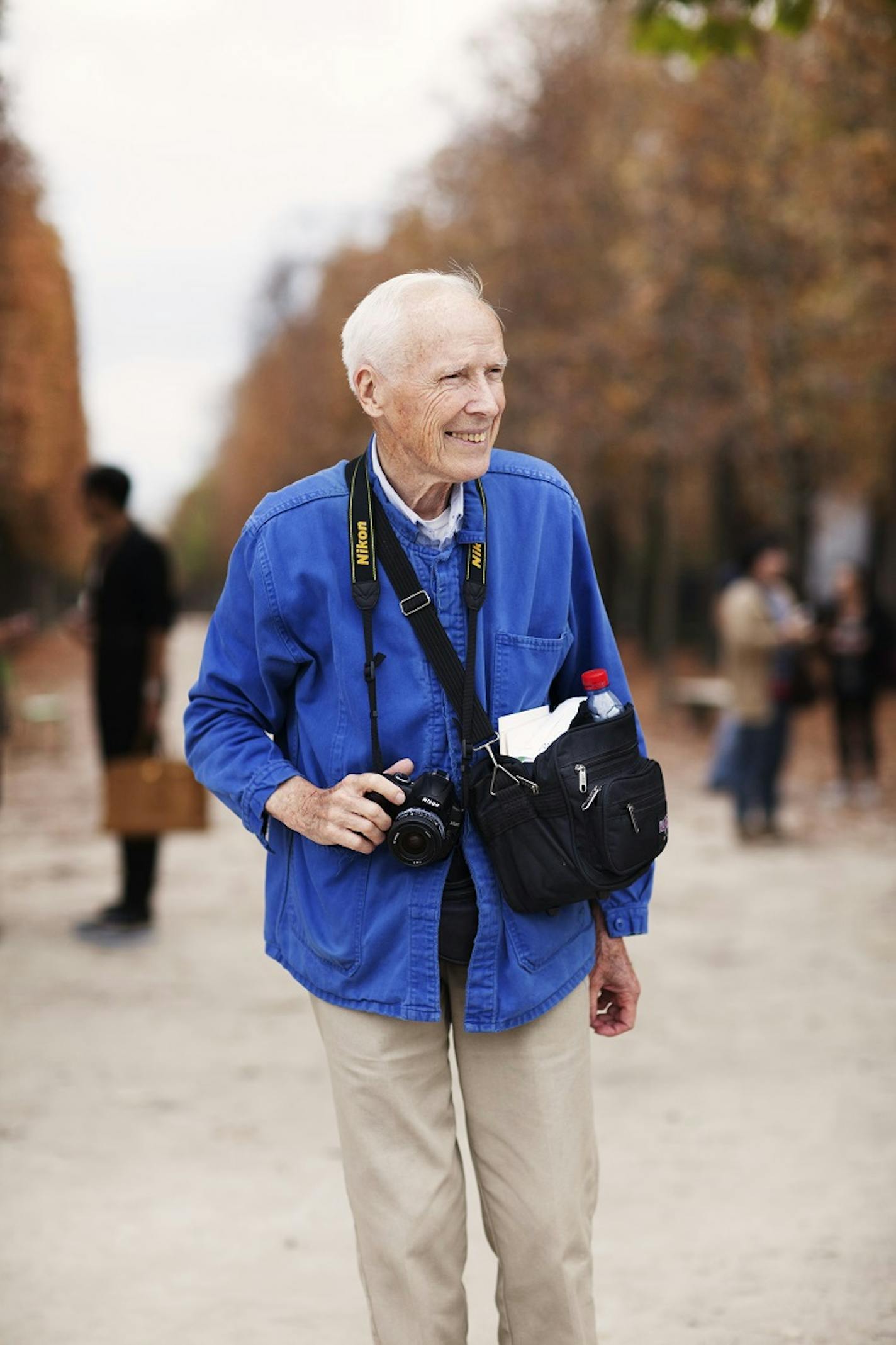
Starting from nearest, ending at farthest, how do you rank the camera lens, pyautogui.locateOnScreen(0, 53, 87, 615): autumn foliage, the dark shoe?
the camera lens
the dark shoe
pyautogui.locateOnScreen(0, 53, 87, 615): autumn foliage

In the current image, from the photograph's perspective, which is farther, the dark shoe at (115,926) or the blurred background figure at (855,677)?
the blurred background figure at (855,677)

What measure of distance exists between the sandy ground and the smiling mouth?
2.20 metres

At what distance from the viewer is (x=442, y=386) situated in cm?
245

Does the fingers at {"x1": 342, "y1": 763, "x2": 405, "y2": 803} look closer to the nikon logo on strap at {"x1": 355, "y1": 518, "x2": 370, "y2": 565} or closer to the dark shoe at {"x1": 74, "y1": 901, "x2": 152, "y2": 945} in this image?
the nikon logo on strap at {"x1": 355, "y1": 518, "x2": 370, "y2": 565}

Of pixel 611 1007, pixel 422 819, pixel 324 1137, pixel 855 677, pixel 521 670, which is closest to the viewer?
pixel 422 819

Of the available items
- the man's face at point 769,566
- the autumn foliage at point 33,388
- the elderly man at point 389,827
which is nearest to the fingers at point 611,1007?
the elderly man at point 389,827

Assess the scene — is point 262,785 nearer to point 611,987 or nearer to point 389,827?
point 389,827

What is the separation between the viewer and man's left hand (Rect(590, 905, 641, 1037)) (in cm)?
275

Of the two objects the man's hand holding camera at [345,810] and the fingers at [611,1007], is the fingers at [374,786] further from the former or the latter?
the fingers at [611,1007]

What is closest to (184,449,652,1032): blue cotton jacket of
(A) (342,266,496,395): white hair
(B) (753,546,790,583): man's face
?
(A) (342,266,496,395): white hair

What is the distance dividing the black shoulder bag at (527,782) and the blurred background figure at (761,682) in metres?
7.68

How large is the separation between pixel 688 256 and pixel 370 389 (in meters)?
13.3

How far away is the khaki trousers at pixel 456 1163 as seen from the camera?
2.53 metres

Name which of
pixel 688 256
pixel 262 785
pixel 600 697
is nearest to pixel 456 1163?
pixel 262 785
